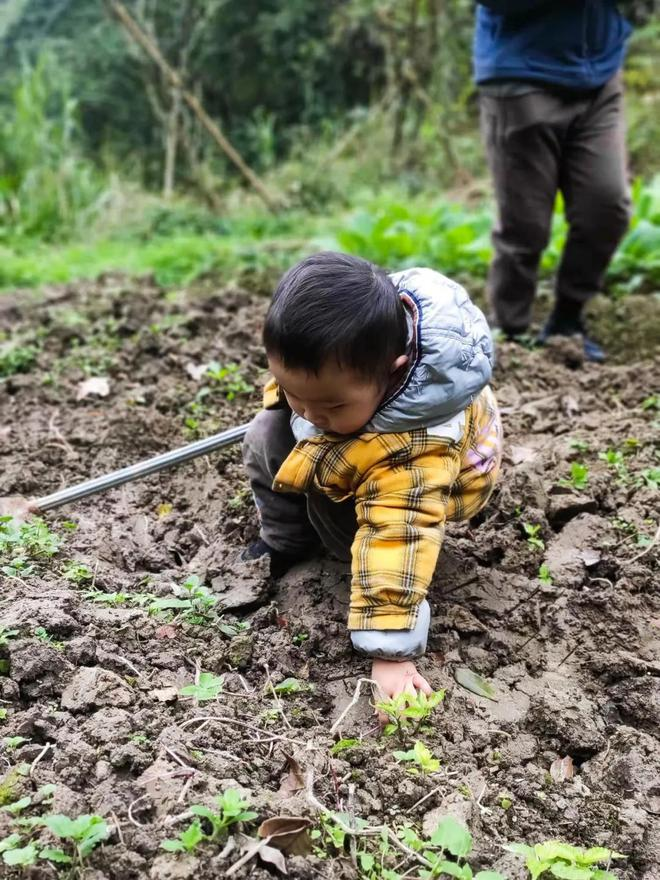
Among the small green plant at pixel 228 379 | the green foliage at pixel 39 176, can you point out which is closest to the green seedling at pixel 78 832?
the small green plant at pixel 228 379

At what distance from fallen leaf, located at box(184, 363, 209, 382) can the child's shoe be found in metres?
1.37

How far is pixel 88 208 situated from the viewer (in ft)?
26.1

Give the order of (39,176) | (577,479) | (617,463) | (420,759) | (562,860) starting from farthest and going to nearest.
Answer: (39,176) < (617,463) < (577,479) < (420,759) < (562,860)

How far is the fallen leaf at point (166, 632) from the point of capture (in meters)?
2.11

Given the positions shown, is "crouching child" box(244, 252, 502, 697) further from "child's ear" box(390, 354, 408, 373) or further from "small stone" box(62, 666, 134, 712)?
"small stone" box(62, 666, 134, 712)

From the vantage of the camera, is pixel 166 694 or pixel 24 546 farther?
pixel 24 546

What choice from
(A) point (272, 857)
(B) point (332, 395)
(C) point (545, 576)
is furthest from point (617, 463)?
(A) point (272, 857)

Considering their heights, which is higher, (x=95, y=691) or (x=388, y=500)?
(x=388, y=500)

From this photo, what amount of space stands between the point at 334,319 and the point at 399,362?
228 millimetres

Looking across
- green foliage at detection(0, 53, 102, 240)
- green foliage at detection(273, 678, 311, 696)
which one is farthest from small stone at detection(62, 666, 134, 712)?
green foliage at detection(0, 53, 102, 240)

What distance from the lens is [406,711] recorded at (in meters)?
1.85

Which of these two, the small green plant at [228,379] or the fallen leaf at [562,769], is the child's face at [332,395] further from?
the small green plant at [228,379]

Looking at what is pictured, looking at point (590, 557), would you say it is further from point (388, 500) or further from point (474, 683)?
point (388, 500)

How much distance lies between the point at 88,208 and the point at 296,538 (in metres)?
6.28
